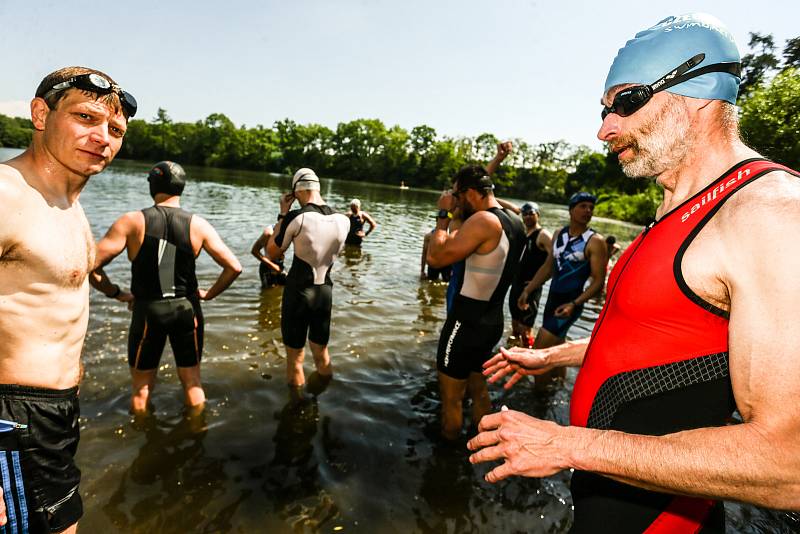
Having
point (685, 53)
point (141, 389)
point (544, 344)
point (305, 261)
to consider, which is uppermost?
point (685, 53)

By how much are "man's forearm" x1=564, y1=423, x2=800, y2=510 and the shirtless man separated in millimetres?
2459

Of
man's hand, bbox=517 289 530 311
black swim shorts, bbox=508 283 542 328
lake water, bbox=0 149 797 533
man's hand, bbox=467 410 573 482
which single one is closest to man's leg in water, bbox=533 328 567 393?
lake water, bbox=0 149 797 533

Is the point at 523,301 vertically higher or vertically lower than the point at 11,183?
lower

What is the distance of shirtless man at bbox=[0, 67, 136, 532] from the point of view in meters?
Answer: 1.80

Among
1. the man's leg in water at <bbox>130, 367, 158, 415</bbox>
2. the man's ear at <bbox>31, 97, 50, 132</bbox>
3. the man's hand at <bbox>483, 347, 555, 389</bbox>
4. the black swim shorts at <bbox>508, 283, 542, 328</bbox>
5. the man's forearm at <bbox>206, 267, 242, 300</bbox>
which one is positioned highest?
the man's ear at <bbox>31, 97, 50, 132</bbox>

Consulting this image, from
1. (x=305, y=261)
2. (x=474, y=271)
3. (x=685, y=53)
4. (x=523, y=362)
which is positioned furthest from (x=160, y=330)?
(x=685, y=53)

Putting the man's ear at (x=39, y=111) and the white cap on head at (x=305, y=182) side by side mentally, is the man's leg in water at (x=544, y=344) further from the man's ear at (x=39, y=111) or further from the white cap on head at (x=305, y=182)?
the man's ear at (x=39, y=111)

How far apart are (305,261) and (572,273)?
12.1 ft

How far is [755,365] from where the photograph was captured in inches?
41.6

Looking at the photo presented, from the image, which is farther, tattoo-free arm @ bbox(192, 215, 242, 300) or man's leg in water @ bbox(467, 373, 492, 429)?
man's leg in water @ bbox(467, 373, 492, 429)

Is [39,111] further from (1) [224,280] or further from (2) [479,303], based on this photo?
(2) [479,303]

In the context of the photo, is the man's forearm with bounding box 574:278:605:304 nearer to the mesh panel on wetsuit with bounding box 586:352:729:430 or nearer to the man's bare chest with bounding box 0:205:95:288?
the mesh panel on wetsuit with bounding box 586:352:729:430

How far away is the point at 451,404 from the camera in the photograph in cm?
406

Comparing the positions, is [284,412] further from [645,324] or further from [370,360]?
[645,324]
